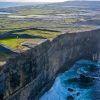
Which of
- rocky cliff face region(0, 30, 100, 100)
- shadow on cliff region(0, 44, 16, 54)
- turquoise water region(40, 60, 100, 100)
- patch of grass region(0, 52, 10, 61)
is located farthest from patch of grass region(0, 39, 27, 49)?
turquoise water region(40, 60, 100, 100)

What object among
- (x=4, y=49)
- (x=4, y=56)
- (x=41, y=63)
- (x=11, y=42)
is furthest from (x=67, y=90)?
(x=4, y=56)

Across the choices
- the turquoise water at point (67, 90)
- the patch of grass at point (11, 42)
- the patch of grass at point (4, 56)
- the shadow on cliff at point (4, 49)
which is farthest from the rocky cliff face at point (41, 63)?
the patch of grass at point (11, 42)

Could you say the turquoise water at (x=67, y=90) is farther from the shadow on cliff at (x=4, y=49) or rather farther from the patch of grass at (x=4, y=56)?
the patch of grass at (x=4, y=56)

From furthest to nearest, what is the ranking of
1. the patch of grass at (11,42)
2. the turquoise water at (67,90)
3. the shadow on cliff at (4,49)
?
the turquoise water at (67,90) → the patch of grass at (11,42) → the shadow on cliff at (4,49)

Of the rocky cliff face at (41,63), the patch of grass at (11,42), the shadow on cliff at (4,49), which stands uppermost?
the shadow on cliff at (4,49)

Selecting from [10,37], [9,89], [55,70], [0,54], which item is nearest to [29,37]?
[10,37]

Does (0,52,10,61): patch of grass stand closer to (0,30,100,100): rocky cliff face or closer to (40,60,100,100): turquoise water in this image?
(0,30,100,100): rocky cliff face

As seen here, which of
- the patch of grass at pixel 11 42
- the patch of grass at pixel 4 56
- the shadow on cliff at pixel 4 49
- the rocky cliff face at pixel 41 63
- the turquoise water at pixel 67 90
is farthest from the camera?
the turquoise water at pixel 67 90

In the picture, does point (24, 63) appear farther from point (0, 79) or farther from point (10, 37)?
point (10, 37)
